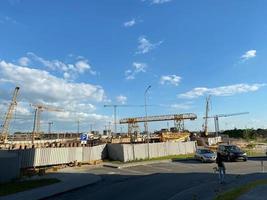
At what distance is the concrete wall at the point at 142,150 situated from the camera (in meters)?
46.1

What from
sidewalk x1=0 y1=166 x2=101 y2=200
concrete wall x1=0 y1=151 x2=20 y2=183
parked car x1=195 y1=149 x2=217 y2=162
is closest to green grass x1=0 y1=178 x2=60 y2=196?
sidewalk x1=0 y1=166 x2=101 y2=200

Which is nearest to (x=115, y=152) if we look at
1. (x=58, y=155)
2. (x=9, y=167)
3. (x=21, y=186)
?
(x=58, y=155)

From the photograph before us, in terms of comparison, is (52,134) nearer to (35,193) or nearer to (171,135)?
(171,135)

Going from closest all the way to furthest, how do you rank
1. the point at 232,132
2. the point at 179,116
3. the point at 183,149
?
1. the point at 183,149
2. the point at 179,116
3. the point at 232,132

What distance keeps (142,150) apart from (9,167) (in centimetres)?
2422

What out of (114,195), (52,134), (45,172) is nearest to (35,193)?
(114,195)

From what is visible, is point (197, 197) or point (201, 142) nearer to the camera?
point (197, 197)

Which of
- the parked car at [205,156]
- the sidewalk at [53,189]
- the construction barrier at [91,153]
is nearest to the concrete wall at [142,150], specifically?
the construction barrier at [91,153]

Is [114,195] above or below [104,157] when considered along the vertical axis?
below

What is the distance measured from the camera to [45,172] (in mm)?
33062

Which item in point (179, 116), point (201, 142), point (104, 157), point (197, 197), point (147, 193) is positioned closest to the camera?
point (197, 197)

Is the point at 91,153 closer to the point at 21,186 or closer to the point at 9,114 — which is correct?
the point at 21,186

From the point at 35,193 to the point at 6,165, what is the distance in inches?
270

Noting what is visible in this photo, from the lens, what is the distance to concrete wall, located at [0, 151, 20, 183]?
26.3m
